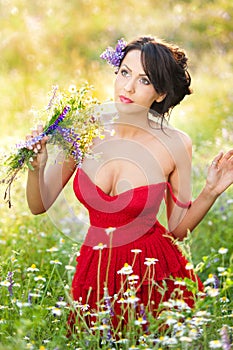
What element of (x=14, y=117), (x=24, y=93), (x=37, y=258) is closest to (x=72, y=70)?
(x=24, y=93)

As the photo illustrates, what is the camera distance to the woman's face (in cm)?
260

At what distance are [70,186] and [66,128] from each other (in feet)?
8.24

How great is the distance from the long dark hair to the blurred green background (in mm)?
2532

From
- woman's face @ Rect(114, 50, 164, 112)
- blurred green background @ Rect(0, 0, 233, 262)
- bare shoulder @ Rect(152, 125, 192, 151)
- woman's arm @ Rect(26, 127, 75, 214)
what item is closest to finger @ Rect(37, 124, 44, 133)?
woman's arm @ Rect(26, 127, 75, 214)

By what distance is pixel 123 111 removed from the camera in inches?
104

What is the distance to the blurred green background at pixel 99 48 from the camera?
21.9 ft

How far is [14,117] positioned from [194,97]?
2298 millimetres

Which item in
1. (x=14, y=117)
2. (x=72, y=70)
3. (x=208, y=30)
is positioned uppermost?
(x=208, y=30)

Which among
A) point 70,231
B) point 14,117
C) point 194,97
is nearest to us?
point 70,231

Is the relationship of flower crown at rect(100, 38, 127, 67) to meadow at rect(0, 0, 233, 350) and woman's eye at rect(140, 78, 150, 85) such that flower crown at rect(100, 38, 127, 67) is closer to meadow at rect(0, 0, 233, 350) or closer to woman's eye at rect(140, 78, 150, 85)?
woman's eye at rect(140, 78, 150, 85)

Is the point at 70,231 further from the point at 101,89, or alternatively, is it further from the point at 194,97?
the point at 194,97

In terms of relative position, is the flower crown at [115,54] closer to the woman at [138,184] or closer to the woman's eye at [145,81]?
the woman at [138,184]

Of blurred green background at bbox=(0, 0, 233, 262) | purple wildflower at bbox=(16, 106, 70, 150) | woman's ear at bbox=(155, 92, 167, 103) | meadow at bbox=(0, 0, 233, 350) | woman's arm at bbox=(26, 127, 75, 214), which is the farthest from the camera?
blurred green background at bbox=(0, 0, 233, 262)

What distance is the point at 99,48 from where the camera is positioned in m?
7.28
